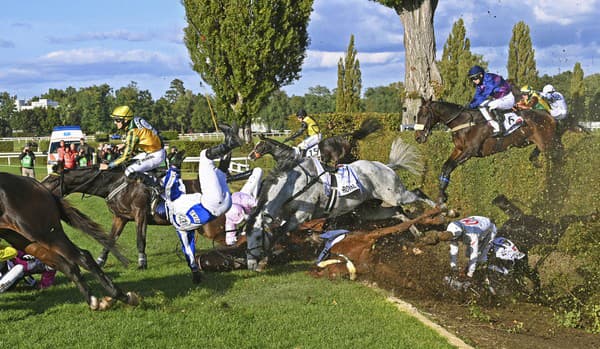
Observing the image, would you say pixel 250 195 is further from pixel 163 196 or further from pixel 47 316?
pixel 47 316

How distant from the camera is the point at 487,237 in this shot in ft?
24.6

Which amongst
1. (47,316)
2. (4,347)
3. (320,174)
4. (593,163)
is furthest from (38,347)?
(593,163)

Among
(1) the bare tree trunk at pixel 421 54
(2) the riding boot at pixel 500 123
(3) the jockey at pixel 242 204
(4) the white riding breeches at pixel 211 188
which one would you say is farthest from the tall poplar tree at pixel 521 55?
(4) the white riding breeches at pixel 211 188

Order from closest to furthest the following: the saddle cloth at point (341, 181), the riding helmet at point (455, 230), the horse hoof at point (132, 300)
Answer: the horse hoof at point (132, 300)
the riding helmet at point (455, 230)
the saddle cloth at point (341, 181)

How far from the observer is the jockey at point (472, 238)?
7.24 metres

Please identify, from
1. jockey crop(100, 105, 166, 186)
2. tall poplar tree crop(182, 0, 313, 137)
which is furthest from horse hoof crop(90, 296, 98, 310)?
tall poplar tree crop(182, 0, 313, 137)

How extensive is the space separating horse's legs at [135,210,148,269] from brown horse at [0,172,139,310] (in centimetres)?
257

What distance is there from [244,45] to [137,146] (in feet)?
84.4

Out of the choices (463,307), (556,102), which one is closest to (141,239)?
(463,307)

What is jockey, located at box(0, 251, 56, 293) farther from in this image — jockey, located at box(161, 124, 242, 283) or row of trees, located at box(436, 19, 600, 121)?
row of trees, located at box(436, 19, 600, 121)

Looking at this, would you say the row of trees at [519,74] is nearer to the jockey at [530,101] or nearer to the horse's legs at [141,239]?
the jockey at [530,101]

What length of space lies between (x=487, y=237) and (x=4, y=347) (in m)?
5.39

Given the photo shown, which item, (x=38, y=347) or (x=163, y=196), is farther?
(x=163, y=196)

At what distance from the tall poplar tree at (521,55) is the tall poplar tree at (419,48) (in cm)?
1555
